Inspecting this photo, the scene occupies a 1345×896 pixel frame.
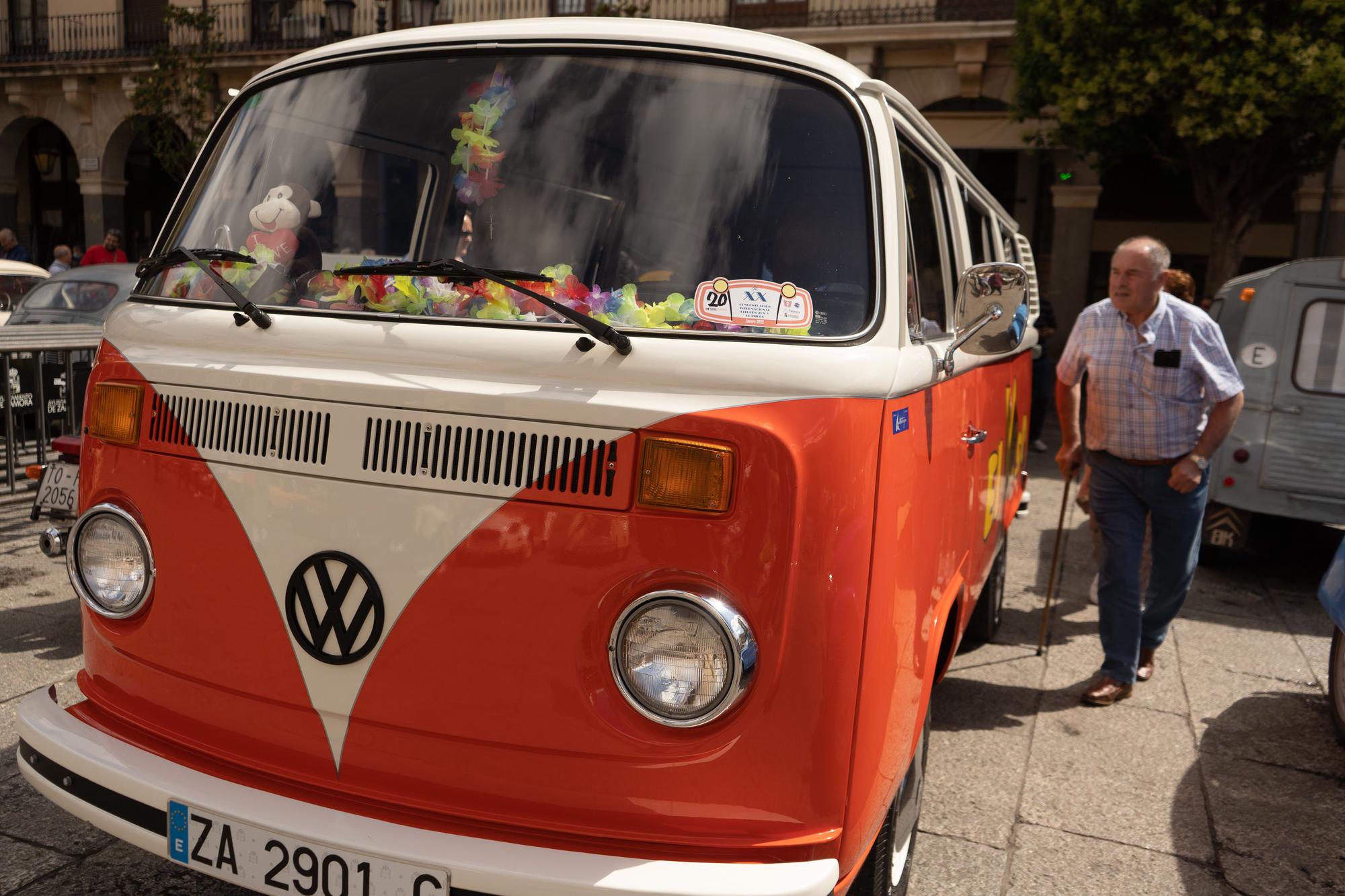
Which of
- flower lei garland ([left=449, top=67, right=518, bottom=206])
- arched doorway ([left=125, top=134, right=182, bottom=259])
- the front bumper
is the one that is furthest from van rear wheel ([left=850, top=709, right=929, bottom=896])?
arched doorway ([left=125, top=134, right=182, bottom=259])

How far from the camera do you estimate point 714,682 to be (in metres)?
2.09

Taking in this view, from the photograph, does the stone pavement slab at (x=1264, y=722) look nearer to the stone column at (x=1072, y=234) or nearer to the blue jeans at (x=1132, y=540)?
the blue jeans at (x=1132, y=540)

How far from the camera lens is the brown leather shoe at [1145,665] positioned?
17.3 ft

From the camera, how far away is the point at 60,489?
525 centimetres

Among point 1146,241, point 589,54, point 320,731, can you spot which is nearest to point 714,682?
point 320,731

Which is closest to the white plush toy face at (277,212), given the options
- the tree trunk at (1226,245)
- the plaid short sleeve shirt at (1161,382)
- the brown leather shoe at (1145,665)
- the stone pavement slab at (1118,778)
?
the stone pavement slab at (1118,778)

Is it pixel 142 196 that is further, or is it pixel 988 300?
pixel 142 196

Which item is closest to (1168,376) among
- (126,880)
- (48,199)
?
(126,880)

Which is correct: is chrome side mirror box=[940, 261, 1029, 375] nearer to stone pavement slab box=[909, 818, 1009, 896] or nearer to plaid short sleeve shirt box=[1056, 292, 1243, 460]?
stone pavement slab box=[909, 818, 1009, 896]

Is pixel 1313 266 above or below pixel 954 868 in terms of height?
above

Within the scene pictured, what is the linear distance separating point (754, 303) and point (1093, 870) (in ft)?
7.26

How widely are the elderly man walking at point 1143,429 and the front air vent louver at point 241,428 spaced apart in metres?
3.52

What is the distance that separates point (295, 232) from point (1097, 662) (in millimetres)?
4378

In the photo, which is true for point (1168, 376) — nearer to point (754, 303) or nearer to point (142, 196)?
point (754, 303)
